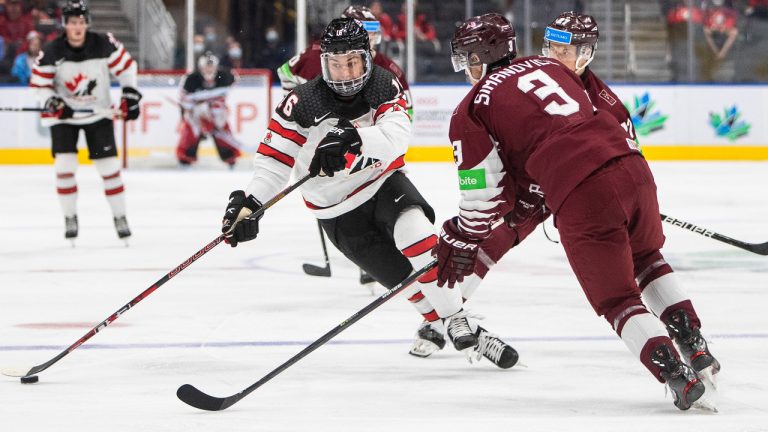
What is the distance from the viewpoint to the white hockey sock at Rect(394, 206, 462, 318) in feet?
11.1

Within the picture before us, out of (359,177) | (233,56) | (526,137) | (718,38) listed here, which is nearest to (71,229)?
(359,177)

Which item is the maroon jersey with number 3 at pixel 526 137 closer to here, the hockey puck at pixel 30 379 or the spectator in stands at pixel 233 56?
the hockey puck at pixel 30 379

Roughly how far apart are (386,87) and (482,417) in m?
1.18

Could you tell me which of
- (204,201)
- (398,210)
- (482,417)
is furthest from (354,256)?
(204,201)

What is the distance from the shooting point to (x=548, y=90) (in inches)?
108

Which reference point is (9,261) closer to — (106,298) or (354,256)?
(106,298)

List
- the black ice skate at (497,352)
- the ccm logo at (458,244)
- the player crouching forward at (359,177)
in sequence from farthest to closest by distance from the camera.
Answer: the player crouching forward at (359,177) → the black ice skate at (497,352) → the ccm logo at (458,244)

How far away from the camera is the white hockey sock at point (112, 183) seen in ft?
21.1

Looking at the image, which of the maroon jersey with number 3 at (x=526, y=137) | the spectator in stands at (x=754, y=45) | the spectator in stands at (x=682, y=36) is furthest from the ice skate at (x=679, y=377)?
the spectator in stands at (x=754, y=45)

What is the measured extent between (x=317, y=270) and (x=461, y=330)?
180cm

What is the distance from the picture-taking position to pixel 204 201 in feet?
28.1

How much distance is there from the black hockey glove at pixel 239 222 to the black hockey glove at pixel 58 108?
3.26 meters

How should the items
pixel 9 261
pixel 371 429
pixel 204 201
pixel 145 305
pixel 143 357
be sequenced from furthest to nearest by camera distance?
1. pixel 204 201
2. pixel 9 261
3. pixel 145 305
4. pixel 143 357
5. pixel 371 429

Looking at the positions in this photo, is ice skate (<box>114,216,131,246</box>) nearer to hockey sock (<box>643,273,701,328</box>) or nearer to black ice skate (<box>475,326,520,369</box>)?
black ice skate (<box>475,326,520,369</box>)
